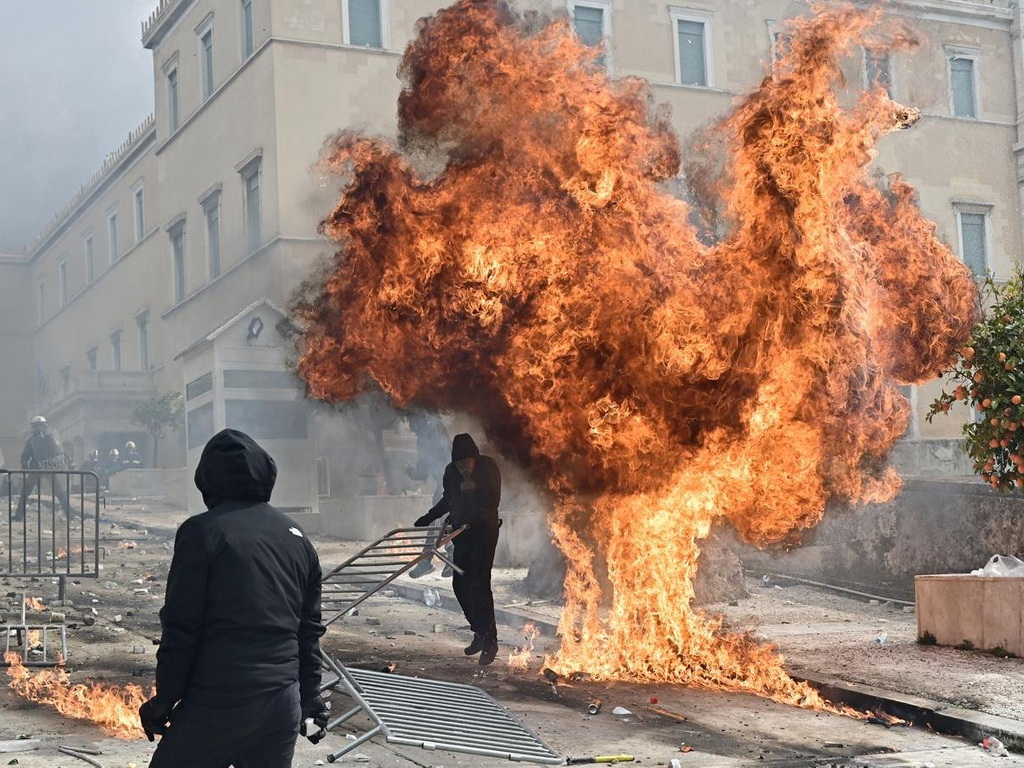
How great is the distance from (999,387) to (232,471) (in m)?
7.56

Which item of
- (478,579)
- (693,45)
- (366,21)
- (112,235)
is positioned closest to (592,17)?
(693,45)

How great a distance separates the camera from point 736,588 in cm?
1286

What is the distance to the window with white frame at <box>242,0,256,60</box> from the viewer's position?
2711 centimetres

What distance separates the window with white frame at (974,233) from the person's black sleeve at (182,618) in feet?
99.3

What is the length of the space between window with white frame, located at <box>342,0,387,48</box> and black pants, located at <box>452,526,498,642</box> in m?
19.3

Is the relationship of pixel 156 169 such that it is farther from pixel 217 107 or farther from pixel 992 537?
pixel 992 537

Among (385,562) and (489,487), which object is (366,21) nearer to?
(489,487)

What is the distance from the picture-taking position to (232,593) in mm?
4043

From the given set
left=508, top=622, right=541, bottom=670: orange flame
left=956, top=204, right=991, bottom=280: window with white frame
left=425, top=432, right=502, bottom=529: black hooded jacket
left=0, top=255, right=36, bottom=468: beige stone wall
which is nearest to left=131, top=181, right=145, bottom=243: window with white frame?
left=0, top=255, right=36, bottom=468: beige stone wall

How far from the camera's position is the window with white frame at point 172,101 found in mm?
32656

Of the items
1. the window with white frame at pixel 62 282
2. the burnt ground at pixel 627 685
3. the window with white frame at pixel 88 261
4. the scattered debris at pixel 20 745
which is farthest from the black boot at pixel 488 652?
the window with white frame at pixel 62 282

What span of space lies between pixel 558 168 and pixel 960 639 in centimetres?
477

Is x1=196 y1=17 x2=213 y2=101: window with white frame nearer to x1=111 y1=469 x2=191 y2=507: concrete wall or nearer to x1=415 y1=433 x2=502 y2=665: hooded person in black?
x1=111 y1=469 x2=191 y2=507: concrete wall

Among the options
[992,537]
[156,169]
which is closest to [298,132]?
[156,169]
